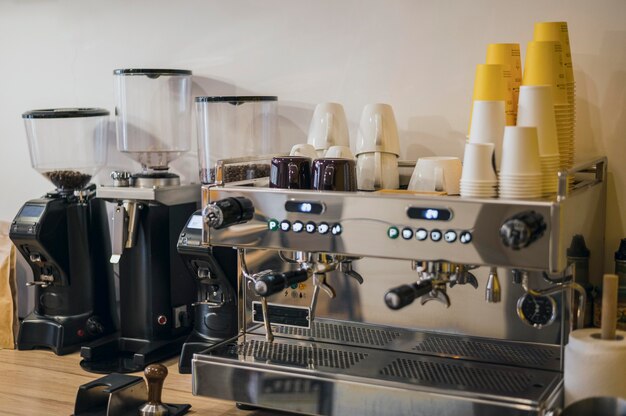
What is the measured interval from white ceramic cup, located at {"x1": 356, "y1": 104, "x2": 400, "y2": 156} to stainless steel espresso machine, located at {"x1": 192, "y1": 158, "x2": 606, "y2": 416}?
7.9 inches

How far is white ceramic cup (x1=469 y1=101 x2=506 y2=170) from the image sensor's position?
1430 mm

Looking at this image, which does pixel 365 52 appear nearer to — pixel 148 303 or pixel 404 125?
pixel 404 125

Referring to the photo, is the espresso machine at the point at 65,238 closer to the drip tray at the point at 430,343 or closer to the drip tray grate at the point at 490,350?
the drip tray at the point at 430,343

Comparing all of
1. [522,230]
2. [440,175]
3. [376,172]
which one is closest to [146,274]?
[376,172]

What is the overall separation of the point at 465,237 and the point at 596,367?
274 mm

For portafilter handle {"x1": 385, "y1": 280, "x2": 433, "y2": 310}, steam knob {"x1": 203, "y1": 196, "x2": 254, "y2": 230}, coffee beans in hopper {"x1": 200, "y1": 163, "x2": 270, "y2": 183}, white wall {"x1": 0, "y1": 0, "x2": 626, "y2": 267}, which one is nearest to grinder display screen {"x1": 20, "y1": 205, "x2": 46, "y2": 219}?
white wall {"x1": 0, "y1": 0, "x2": 626, "y2": 267}

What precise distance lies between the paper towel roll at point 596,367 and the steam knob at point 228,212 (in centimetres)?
56

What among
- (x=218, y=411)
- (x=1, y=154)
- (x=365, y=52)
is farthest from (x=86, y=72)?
(x=218, y=411)

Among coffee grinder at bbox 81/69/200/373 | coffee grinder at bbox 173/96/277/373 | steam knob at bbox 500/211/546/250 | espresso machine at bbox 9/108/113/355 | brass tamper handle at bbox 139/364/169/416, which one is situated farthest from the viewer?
espresso machine at bbox 9/108/113/355

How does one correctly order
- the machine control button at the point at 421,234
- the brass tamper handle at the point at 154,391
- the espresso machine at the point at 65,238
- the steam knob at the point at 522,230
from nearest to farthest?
the steam knob at the point at 522,230, the machine control button at the point at 421,234, the brass tamper handle at the point at 154,391, the espresso machine at the point at 65,238

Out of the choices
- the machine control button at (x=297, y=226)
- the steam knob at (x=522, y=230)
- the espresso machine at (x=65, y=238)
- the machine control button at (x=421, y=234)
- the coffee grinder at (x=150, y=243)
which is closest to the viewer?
the steam knob at (x=522, y=230)

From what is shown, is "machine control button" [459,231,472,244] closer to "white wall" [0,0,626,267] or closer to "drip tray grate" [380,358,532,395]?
"drip tray grate" [380,358,532,395]

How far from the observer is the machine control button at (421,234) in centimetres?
138

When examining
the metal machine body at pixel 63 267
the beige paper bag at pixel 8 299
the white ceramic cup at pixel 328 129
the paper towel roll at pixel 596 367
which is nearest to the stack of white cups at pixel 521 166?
the paper towel roll at pixel 596 367
